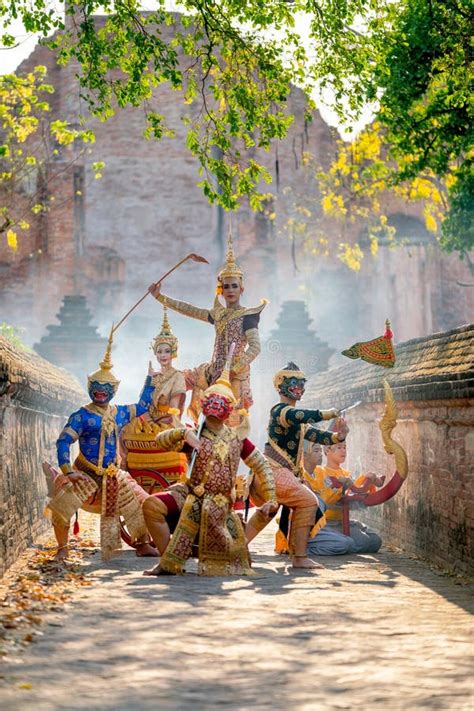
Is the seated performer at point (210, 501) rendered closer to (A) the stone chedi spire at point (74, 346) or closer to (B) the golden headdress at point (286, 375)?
(B) the golden headdress at point (286, 375)

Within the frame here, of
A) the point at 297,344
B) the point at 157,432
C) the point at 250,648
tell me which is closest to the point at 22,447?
the point at 157,432

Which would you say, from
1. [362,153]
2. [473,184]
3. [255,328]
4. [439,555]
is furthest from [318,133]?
[439,555]

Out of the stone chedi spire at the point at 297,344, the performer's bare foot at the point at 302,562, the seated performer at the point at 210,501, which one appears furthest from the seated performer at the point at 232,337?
the stone chedi spire at the point at 297,344

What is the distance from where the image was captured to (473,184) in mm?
17172

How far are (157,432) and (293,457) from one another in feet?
5.02

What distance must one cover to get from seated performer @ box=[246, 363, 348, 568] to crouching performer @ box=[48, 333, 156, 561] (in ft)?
3.57

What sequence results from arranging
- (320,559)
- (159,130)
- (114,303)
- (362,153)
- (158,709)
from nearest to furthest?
(158,709) → (320,559) → (159,130) → (362,153) → (114,303)

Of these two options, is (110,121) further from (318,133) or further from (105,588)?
(105,588)

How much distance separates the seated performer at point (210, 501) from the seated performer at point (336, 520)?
1.80 m

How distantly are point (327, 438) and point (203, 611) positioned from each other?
313 centimetres

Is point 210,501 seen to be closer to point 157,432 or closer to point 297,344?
point 157,432

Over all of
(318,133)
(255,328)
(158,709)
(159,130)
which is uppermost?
(318,133)

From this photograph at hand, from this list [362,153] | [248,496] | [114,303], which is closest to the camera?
[248,496]

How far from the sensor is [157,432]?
1073cm
